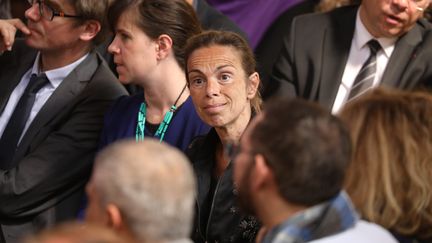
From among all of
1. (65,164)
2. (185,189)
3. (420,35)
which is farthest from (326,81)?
(185,189)

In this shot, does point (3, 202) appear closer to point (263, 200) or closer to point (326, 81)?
point (326, 81)

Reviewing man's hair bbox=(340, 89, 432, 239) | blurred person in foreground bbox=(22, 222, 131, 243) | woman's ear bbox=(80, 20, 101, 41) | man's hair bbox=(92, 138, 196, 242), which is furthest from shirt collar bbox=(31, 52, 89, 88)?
blurred person in foreground bbox=(22, 222, 131, 243)

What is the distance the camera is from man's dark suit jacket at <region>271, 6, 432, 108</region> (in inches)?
159

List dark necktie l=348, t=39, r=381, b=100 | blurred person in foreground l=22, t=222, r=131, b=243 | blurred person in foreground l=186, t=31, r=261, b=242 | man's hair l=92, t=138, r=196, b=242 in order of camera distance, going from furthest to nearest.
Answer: dark necktie l=348, t=39, r=381, b=100 < blurred person in foreground l=186, t=31, r=261, b=242 < man's hair l=92, t=138, r=196, b=242 < blurred person in foreground l=22, t=222, r=131, b=243

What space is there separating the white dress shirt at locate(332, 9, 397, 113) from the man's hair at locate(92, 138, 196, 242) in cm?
187

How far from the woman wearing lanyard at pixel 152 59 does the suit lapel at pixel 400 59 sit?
75 cm

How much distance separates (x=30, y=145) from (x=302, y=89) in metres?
1.08

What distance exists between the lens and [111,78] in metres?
4.27

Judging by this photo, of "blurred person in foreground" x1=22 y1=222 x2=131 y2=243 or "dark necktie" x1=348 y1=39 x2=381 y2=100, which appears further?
"dark necktie" x1=348 y1=39 x2=381 y2=100

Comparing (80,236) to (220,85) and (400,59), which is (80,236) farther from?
(400,59)

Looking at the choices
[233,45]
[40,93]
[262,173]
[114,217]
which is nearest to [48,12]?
[40,93]

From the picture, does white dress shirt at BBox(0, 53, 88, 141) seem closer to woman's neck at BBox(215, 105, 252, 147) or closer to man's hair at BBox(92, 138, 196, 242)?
woman's neck at BBox(215, 105, 252, 147)

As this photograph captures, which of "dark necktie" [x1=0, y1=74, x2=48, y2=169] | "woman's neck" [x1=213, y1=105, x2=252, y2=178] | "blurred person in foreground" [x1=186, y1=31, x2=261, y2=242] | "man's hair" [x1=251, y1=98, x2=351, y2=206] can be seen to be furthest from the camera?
"dark necktie" [x1=0, y1=74, x2=48, y2=169]

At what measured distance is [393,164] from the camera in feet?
9.31
